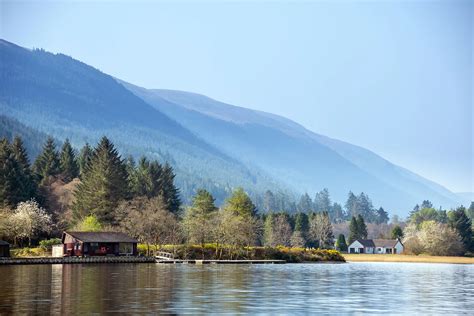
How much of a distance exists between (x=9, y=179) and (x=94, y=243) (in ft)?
84.7

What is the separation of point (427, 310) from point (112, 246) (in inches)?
3328

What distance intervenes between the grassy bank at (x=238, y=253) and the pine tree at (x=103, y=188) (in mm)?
13174

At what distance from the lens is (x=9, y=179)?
14075 cm

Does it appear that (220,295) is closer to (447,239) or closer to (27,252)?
(27,252)

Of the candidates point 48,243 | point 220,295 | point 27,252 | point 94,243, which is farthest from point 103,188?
point 220,295

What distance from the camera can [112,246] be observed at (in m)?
126

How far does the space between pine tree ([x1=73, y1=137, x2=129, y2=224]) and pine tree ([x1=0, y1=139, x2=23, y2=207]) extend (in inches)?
470

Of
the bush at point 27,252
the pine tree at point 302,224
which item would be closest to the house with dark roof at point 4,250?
the bush at point 27,252

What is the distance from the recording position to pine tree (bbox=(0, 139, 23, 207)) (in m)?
139

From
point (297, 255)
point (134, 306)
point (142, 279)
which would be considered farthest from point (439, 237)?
point (134, 306)

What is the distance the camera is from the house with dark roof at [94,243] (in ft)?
406

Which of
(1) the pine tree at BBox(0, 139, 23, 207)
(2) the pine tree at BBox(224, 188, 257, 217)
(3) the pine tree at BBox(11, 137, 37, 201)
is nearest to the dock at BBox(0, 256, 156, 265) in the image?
(1) the pine tree at BBox(0, 139, 23, 207)

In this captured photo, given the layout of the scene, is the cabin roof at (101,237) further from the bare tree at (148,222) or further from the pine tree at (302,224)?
the pine tree at (302,224)

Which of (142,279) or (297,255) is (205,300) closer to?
(142,279)
